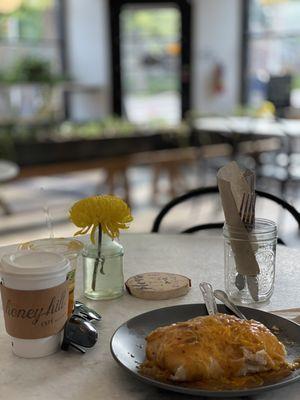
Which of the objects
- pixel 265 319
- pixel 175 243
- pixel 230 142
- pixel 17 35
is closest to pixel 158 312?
pixel 265 319

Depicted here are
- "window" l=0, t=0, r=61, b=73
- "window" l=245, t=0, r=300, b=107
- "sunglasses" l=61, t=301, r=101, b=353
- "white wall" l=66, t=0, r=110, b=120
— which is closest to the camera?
"sunglasses" l=61, t=301, r=101, b=353

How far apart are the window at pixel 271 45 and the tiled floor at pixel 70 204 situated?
7.10 ft

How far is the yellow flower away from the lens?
1.12 metres

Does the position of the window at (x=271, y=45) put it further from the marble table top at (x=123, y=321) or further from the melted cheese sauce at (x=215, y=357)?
the melted cheese sauce at (x=215, y=357)

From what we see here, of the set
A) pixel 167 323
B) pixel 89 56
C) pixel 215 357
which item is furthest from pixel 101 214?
pixel 89 56

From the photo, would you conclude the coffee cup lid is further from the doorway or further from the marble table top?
the doorway

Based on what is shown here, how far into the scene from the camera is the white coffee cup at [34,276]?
35.0 inches

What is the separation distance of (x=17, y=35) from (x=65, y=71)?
907 millimetres

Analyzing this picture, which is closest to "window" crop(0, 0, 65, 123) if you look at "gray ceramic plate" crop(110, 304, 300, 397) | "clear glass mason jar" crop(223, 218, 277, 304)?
"clear glass mason jar" crop(223, 218, 277, 304)

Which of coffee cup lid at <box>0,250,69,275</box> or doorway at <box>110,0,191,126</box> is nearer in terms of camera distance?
coffee cup lid at <box>0,250,69,275</box>

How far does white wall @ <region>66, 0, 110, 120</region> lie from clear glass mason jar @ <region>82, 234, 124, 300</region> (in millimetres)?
7595

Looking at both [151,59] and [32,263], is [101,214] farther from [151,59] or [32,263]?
[151,59]

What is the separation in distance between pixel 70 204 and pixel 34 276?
4.58m

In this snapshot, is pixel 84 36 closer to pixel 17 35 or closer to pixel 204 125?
pixel 17 35
